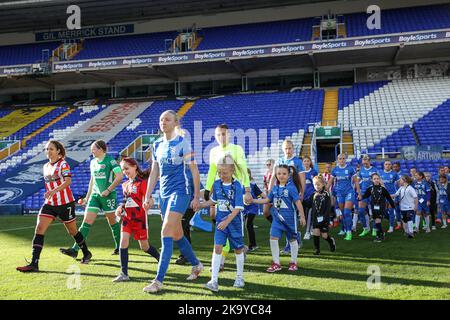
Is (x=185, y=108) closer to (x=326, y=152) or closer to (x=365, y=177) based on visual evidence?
(x=326, y=152)

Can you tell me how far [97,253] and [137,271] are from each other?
7.32 feet

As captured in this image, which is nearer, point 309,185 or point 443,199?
point 309,185

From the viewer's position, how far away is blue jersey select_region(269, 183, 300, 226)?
654cm

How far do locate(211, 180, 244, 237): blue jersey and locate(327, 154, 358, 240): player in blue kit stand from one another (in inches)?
216

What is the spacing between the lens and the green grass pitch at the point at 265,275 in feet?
16.4

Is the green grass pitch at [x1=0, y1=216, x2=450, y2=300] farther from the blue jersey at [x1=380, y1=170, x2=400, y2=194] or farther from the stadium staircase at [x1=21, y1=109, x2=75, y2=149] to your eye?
the stadium staircase at [x1=21, y1=109, x2=75, y2=149]

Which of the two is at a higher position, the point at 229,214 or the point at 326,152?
the point at 326,152

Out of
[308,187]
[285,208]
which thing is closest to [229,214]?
[285,208]

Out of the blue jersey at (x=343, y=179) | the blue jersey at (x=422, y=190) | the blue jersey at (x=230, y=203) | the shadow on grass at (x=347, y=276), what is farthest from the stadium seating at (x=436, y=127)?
the blue jersey at (x=230, y=203)

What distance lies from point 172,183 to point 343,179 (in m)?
6.53

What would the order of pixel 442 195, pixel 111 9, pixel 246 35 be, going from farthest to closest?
pixel 111 9 < pixel 246 35 < pixel 442 195

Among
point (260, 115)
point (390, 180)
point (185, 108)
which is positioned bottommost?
point (390, 180)

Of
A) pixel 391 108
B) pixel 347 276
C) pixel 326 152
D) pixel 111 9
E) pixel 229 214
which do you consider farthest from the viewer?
pixel 111 9

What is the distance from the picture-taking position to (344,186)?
10648 mm
